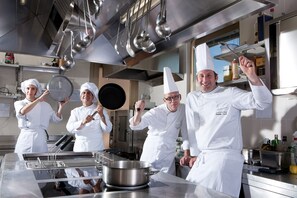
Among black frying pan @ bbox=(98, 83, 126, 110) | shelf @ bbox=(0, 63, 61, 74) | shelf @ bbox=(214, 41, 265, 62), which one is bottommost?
black frying pan @ bbox=(98, 83, 126, 110)

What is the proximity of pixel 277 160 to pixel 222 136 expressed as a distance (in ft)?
1.65

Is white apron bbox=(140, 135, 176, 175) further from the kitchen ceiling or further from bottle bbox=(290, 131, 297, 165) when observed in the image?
bottle bbox=(290, 131, 297, 165)

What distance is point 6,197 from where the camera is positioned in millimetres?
690

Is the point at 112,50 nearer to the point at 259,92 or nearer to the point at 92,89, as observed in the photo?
the point at 92,89

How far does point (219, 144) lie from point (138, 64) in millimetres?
1329

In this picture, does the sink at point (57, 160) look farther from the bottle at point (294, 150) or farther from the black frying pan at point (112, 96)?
the bottle at point (294, 150)

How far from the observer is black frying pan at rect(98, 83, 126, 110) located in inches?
68.6

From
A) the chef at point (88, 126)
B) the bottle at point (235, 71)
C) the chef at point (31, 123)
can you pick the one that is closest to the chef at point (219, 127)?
the bottle at point (235, 71)

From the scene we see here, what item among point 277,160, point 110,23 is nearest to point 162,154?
point 277,160

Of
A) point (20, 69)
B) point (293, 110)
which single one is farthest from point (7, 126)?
point (293, 110)

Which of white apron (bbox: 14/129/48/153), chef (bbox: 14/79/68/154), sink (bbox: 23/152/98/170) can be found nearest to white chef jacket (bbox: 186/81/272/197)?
sink (bbox: 23/152/98/170)

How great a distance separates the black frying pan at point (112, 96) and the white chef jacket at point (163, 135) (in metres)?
0.23

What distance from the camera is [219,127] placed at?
1.44 meters

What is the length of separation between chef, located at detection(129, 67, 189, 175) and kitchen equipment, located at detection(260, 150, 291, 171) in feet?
1.77
